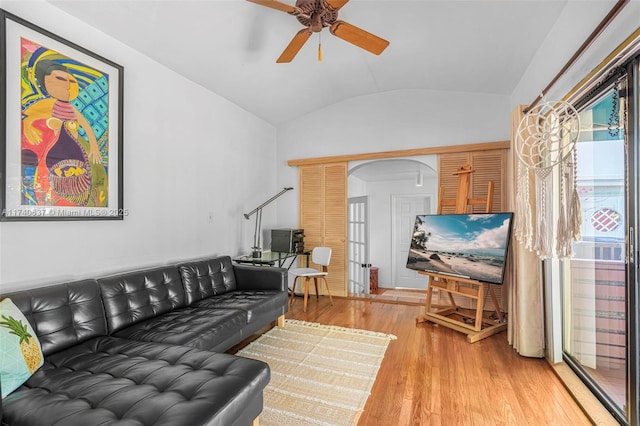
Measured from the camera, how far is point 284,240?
14.0ft

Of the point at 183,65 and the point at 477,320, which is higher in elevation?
the point at 183,65

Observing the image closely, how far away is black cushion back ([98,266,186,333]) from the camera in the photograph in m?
2.18

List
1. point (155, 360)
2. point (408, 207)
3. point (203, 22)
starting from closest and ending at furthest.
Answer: point (155, 360) < point (203, 22) < point (408, 207)

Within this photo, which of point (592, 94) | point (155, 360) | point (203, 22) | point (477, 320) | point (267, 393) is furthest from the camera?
point (477, 320)

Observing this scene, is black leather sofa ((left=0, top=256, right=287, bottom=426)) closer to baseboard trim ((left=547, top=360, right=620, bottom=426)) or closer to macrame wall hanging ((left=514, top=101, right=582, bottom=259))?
macrame wall hanging ((left=514, top=101, right=582, bottom=259))

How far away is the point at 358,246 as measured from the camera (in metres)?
5.42

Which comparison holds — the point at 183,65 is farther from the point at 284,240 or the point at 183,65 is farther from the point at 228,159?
the point at 284,240

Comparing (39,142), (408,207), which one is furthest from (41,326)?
(408,207)

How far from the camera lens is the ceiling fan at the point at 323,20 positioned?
1.94 meters

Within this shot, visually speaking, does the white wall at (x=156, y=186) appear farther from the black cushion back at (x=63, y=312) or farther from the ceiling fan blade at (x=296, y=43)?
the ceiling fan blade at (x=296, y=43)

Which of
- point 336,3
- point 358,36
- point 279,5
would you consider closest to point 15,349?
point 279,5

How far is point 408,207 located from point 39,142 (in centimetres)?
606

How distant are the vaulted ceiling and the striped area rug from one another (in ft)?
8.90

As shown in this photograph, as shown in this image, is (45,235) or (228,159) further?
(228,159)
